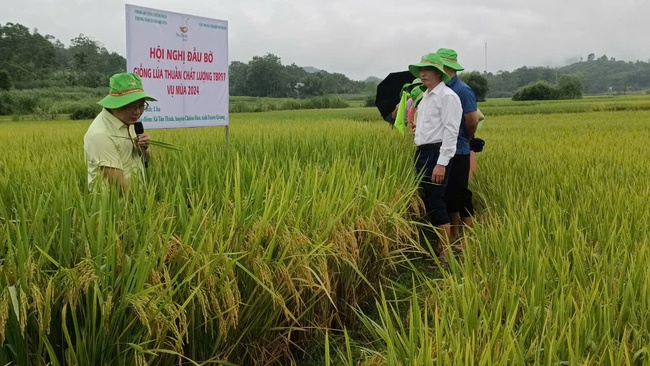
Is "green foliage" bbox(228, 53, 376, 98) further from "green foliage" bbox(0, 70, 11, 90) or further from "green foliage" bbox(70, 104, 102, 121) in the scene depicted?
"green foliage" bbox(70, 104, 102, 121)

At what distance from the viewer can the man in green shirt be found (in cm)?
248

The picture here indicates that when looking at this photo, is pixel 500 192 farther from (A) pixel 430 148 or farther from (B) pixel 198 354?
(B) pixel 198 354

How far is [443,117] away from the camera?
3.37 meters

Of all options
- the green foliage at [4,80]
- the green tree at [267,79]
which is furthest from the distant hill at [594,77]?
the green foliage at [4,80]

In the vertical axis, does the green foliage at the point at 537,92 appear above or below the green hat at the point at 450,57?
above

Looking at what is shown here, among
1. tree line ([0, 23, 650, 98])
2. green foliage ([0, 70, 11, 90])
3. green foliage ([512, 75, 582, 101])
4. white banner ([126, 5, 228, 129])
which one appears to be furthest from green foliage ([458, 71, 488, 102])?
white banner ([126, 5, 228, 129])

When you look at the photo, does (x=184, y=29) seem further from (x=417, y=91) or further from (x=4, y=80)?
(x=4, y=80)

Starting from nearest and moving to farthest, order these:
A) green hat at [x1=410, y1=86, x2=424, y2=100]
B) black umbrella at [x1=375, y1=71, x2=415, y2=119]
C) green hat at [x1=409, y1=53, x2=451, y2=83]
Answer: green hat at [x1=409, y1=53, x2=451, y2=83]
green hat at [x1=410, y1=86, x2=424, y2=100]
black umbrella at [x1=375, y1=71, x2=415, y2=119]

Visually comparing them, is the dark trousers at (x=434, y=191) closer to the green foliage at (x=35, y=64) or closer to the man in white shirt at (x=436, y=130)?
the man in white shirt at (x=436, y=130)

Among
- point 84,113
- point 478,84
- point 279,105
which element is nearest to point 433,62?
point 84,113

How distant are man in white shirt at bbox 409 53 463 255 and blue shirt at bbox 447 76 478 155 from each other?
0.18m

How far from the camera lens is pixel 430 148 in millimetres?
3578

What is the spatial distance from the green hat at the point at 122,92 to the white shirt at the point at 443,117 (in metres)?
1.83

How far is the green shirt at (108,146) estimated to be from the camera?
2.47 m
